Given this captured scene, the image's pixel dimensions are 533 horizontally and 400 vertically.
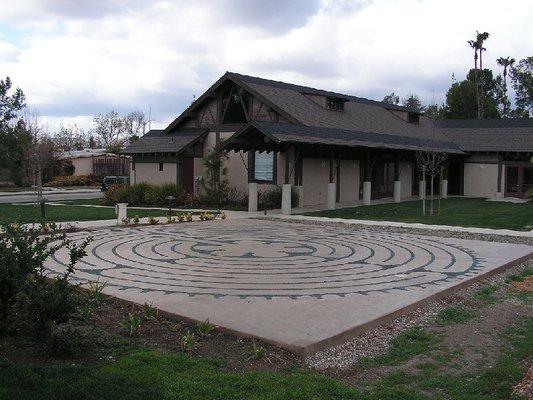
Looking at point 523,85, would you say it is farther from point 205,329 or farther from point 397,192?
point 205,329

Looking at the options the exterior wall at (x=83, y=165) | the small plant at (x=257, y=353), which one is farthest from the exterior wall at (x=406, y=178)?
the exterior wall at (x=83, y=165)

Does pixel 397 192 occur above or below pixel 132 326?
above

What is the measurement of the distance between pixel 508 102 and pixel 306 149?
54858 millimetres

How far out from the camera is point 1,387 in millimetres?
4953

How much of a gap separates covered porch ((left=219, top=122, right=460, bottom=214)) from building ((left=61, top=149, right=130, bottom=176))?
102 ft

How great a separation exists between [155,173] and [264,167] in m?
8.02

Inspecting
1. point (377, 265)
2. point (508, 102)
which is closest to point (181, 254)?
point (377, 265)

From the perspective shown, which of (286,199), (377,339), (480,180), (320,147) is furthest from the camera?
(480,180)

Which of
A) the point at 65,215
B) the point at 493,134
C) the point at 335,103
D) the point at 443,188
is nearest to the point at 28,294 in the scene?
the point at 65,215

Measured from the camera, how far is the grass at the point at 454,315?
8.07 meters

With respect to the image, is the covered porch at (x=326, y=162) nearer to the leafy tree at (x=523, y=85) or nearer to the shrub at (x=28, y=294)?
the shrub at (x=28, y=294)

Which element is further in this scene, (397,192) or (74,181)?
(74,181)

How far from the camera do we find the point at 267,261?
1233cm

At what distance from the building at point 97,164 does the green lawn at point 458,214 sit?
115 feet
